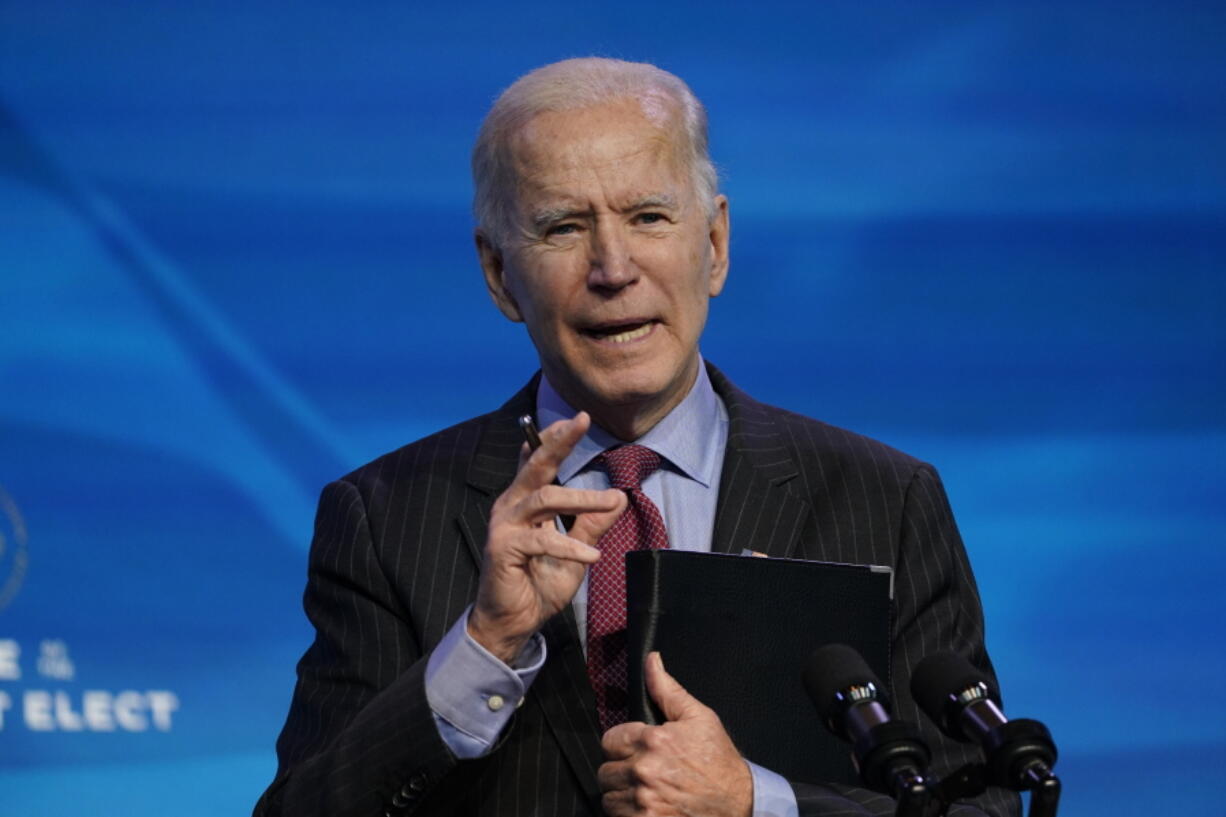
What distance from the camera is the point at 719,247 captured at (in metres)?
2.38

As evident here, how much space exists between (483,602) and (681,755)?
289 millimetres

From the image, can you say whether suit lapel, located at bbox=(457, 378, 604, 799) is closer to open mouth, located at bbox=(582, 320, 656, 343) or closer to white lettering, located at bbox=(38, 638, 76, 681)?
open mouth, located at bbox=(582, 320, 656, 343)

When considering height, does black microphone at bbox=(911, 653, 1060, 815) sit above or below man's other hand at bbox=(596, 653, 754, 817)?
below

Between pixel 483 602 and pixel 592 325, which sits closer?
pixel 483 602

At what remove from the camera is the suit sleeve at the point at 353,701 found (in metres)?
1.87

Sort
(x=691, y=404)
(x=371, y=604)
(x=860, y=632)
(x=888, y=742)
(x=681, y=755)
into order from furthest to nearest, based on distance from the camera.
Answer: (x=691, y=404)
(x=371, y=604)
(x=860, y=632)
(x=681, y=755)
(x=888, y=742)

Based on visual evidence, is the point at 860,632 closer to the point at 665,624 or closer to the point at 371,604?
the point at 665,624

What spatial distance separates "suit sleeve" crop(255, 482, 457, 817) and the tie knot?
348 mm

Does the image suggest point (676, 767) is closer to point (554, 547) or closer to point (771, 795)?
point (771, 795)

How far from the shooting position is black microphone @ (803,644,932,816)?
135cm

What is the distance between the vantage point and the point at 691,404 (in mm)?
2312

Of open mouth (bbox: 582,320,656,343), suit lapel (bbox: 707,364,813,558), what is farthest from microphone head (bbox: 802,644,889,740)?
open mouth (bbox: 582,320,656,343)

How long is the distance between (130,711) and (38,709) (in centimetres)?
18

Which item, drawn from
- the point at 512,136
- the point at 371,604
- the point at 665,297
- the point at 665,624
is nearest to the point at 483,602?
the point at 665,624
